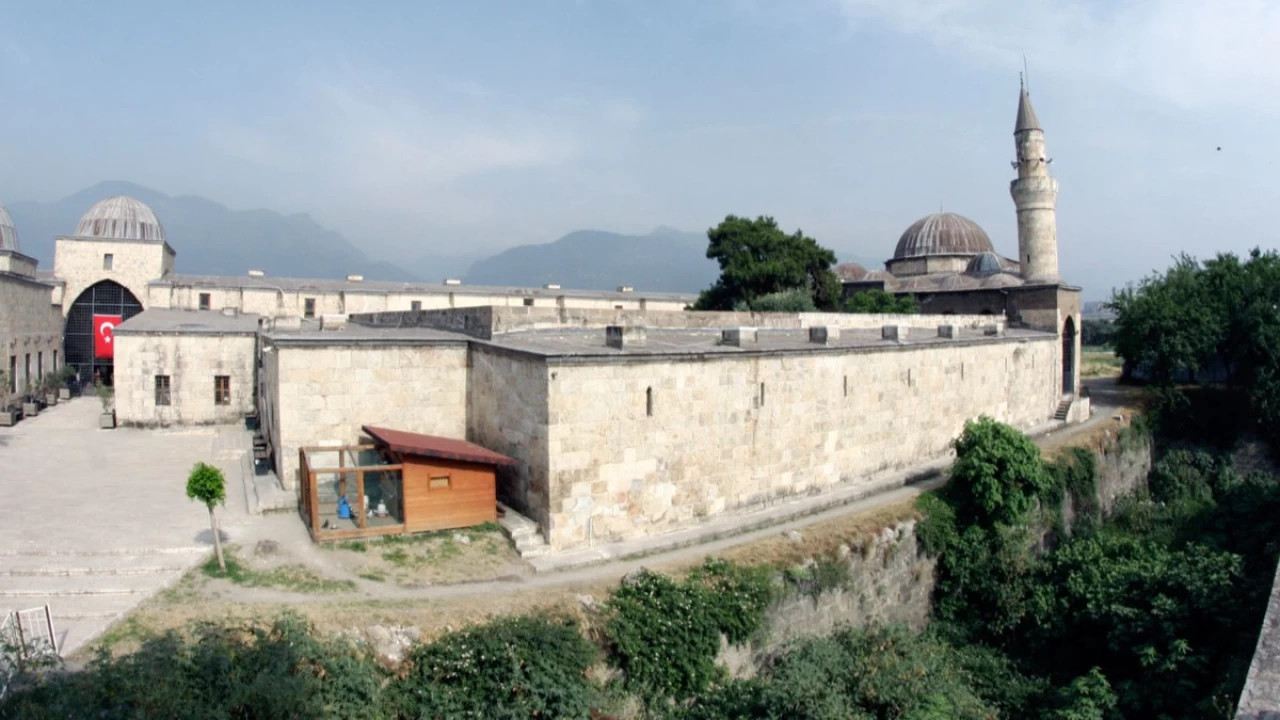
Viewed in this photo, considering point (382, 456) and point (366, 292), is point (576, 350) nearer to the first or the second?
point (382, 456)

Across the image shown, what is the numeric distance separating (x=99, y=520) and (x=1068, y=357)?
110 feet

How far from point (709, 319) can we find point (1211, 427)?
70.3 feet

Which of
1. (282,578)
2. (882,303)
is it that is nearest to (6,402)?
(282,578)

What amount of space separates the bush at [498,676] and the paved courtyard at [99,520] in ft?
13.9

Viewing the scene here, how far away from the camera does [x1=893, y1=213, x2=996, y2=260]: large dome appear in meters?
43.8

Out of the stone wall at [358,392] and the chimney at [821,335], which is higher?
the chimney at [821,335]

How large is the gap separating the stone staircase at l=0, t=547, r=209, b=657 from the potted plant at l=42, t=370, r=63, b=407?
21844 mm

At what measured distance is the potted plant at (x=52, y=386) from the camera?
97.5 feet

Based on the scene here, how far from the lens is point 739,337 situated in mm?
16812

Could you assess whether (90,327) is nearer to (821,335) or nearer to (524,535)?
(524,535)

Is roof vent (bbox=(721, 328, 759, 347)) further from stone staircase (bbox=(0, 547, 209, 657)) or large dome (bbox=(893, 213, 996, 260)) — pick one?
large dome (bbox=(893, 213, 996, 260))

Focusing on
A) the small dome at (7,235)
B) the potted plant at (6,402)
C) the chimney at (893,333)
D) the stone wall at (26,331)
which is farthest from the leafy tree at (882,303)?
the small dome at (7,235)

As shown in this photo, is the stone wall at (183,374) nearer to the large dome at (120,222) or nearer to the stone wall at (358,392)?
the stone wall at (358,392)

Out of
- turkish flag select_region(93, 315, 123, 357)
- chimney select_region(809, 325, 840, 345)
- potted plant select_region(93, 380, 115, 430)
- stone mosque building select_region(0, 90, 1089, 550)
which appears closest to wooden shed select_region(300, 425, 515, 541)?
stone mosque building select_region(0, 90, 1089, 550)
